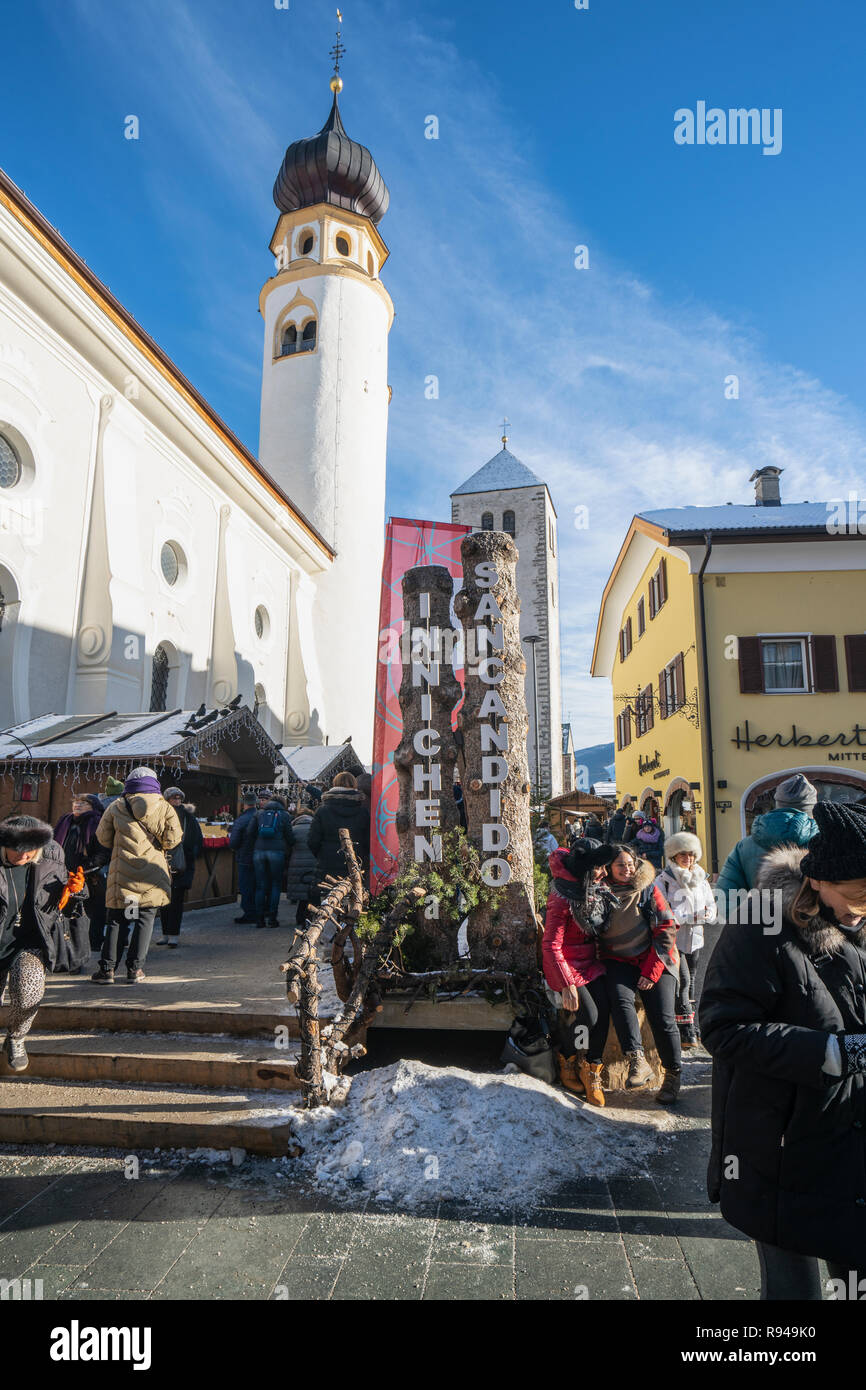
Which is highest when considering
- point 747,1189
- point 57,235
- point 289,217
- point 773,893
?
point 289,217

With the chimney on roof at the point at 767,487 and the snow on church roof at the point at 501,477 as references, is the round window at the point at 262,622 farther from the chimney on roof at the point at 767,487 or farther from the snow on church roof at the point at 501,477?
the snow on church roof at the point at 501,477

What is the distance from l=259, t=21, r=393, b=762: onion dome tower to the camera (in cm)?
3438

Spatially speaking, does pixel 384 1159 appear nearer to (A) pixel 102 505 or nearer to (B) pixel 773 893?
(B) pixel 773 893

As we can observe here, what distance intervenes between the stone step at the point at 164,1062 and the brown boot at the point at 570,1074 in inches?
68.0

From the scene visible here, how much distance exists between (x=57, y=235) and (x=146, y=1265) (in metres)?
17.3

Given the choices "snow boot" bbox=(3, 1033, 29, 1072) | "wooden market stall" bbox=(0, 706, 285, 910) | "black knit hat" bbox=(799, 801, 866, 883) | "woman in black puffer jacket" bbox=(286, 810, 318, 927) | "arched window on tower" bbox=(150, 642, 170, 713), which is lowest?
"snow boot" bbox=(3, 1033, 29, 1072)

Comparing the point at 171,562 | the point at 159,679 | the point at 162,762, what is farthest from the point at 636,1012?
the point at 171,562

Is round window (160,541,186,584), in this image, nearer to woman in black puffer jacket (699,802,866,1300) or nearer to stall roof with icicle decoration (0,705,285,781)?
stall roof with icicle decoration (0,705,285,781)

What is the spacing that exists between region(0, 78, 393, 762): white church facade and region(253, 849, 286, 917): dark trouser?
8148 mm

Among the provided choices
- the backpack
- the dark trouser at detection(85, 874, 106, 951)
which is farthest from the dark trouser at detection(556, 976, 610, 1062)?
the backpack

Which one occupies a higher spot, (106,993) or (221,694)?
(221,694)

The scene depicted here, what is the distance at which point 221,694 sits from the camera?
24891 mm

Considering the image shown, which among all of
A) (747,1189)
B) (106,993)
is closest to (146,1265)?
(747,1189)

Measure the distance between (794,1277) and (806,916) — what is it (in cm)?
99
